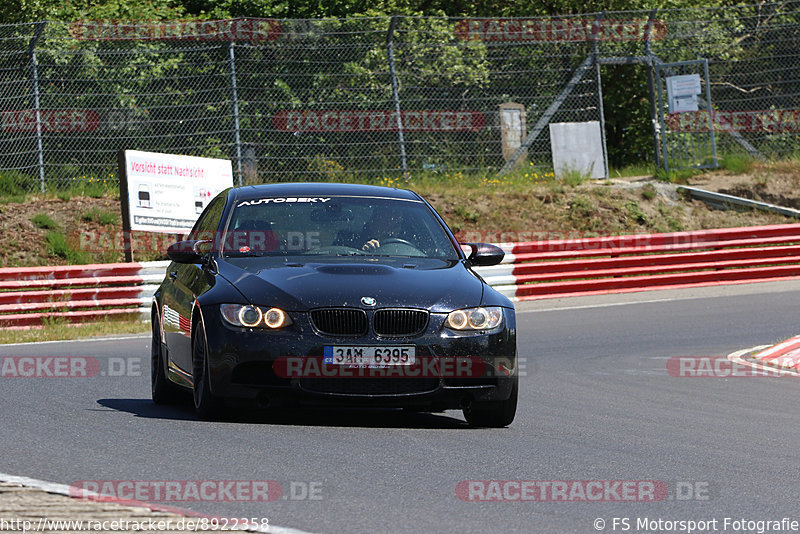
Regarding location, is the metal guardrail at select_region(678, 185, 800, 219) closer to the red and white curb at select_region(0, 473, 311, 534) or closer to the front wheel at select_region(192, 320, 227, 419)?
the front wheel at select_region(192, 320, 227, 419)

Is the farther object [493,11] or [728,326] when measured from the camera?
[493,11]

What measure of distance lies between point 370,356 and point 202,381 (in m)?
1.06

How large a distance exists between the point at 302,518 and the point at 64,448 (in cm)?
217

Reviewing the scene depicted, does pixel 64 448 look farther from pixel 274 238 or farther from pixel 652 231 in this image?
pixel 652 231

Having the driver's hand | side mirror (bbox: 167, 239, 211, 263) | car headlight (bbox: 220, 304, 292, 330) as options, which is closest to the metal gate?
the driver's hand

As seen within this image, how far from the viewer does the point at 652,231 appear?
79.0ft

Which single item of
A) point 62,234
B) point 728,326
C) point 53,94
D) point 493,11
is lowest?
point 728,326

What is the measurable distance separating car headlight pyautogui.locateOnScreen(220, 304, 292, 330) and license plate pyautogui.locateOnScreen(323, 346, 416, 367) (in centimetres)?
31

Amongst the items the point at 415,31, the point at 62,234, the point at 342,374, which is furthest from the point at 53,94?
the point at 342,374

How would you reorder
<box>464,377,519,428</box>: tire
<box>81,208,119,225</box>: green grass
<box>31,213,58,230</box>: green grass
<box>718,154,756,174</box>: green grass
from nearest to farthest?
<box>464,377,519,428</box>: tire < <box>31,213,58,230</box>: green grass < <box>81,208,119,225</box>: green grass < <box>718,154,756,174</box>: green grass

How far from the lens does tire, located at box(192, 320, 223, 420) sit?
805cm

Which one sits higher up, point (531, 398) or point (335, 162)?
point (335, 162)

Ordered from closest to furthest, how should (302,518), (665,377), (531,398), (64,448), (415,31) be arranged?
1. (302,518)
2. (64,448)
3. (531,398)
4. (665,377)
5. (415,31)

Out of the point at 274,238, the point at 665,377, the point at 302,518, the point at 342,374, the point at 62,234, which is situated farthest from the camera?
the point at 62,234
